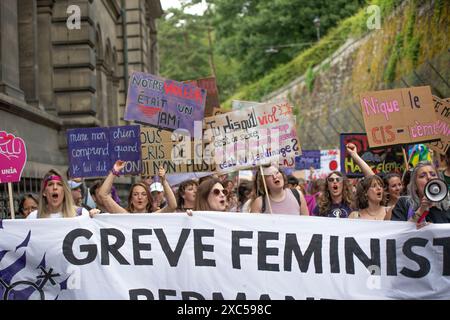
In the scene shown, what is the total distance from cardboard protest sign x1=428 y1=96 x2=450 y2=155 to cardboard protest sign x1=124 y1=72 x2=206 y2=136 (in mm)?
2947

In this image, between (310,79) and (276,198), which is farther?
(310,79)

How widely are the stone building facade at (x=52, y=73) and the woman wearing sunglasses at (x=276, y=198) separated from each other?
4747 mm

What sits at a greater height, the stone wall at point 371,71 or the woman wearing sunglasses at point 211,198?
the stone wall at point 371,71

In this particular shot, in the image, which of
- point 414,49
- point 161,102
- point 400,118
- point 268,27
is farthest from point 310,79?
point 400,118

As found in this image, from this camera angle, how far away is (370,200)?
7.10 m

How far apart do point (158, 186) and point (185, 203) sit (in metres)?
2.59

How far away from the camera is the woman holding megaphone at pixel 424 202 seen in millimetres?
5523

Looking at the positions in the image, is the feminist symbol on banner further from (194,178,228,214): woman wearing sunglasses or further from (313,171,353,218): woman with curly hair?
(313,171,353,218): woman with curly hair

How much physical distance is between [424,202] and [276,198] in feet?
5.94

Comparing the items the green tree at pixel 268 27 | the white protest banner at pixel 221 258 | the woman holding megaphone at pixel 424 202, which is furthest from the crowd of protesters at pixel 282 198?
the green tree at pixel 268 27

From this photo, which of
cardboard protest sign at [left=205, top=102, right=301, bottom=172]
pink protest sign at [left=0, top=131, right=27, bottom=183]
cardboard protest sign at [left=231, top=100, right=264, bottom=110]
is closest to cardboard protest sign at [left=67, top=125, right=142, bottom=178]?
cardboard protest sign at [left=205, top=102, right=301, bottom=172]

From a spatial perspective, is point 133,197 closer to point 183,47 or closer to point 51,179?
point 51,179

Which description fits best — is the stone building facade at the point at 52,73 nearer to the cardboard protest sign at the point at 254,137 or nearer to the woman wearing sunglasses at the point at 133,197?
the woman wearing sunglasses at the point at 133,197

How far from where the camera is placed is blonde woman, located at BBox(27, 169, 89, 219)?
6.54m
